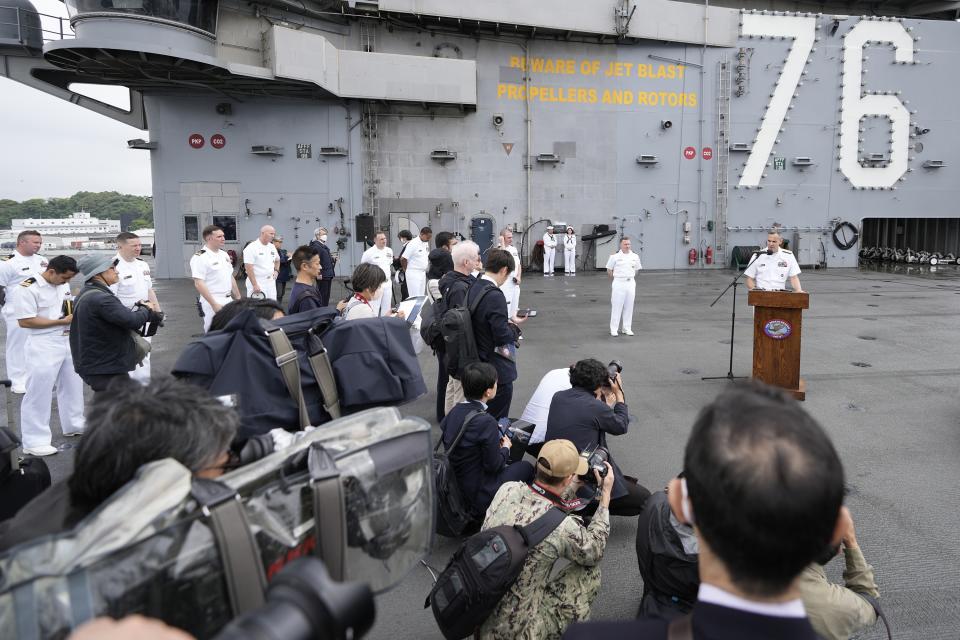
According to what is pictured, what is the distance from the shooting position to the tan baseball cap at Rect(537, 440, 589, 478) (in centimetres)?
283

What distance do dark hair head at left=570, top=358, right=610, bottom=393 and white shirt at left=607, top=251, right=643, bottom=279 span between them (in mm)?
6455

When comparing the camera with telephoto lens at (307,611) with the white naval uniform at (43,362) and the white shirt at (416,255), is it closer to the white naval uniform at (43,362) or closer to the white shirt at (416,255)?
the white naval uniform at (43,362)

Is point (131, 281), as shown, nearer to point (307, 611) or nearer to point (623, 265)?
point (307, 611)

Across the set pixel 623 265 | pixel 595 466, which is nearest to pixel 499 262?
pixel 595 466

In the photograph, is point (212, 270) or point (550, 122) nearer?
point (212, 270)

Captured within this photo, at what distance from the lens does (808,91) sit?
2220cm

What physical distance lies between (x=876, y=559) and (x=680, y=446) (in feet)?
6.76

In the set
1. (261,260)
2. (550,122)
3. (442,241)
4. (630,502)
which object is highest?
(550,122)

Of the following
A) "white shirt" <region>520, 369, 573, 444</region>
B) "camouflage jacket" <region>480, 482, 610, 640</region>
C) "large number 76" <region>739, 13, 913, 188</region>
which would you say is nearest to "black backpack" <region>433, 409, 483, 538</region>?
"camouflage jacket" <region>480, 482, 610, 640</region>

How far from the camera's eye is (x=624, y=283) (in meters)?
10.5

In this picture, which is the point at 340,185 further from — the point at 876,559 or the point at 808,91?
the point at 876,559

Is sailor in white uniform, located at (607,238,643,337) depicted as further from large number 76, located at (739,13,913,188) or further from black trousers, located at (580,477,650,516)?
large number 76, located at (739,13,913,188)

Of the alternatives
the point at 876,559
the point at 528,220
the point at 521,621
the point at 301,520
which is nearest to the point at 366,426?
the point at 301,520

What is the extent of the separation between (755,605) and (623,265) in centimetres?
968
